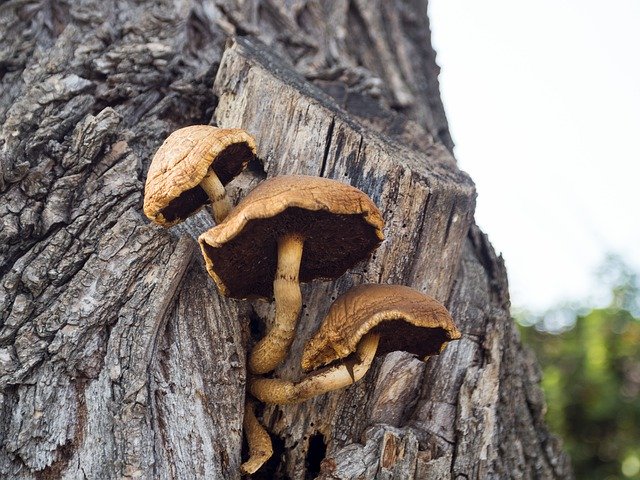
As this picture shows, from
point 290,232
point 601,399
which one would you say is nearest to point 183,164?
point 290,232

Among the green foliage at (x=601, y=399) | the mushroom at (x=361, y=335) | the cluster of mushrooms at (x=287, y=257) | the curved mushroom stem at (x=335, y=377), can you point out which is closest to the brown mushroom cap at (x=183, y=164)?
the cluster of mushrooms at (x=287, y=257)

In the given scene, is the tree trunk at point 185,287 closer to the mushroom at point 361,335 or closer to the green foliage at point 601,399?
the mushroom at point 361,335

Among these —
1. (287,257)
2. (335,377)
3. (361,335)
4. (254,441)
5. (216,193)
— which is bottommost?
(254,441)

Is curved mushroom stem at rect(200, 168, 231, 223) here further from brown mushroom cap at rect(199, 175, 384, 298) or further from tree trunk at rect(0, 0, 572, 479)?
tree trunk at rect(0, 0, 572, 479)

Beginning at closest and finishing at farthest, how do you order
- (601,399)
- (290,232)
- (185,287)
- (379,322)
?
1. (379,322)
2. (290,232)
3. (185,287)
4. (601,399)

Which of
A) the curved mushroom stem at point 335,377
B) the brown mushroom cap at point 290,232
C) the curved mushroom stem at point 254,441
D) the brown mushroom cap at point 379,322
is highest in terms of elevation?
the brown mushroom cap at point 290,232

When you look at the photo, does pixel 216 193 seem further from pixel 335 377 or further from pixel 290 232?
pixel 335 377

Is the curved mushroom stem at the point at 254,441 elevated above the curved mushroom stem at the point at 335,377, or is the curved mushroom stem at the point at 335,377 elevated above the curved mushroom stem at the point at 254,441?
the curved mushroom stem at the point at 335,377
